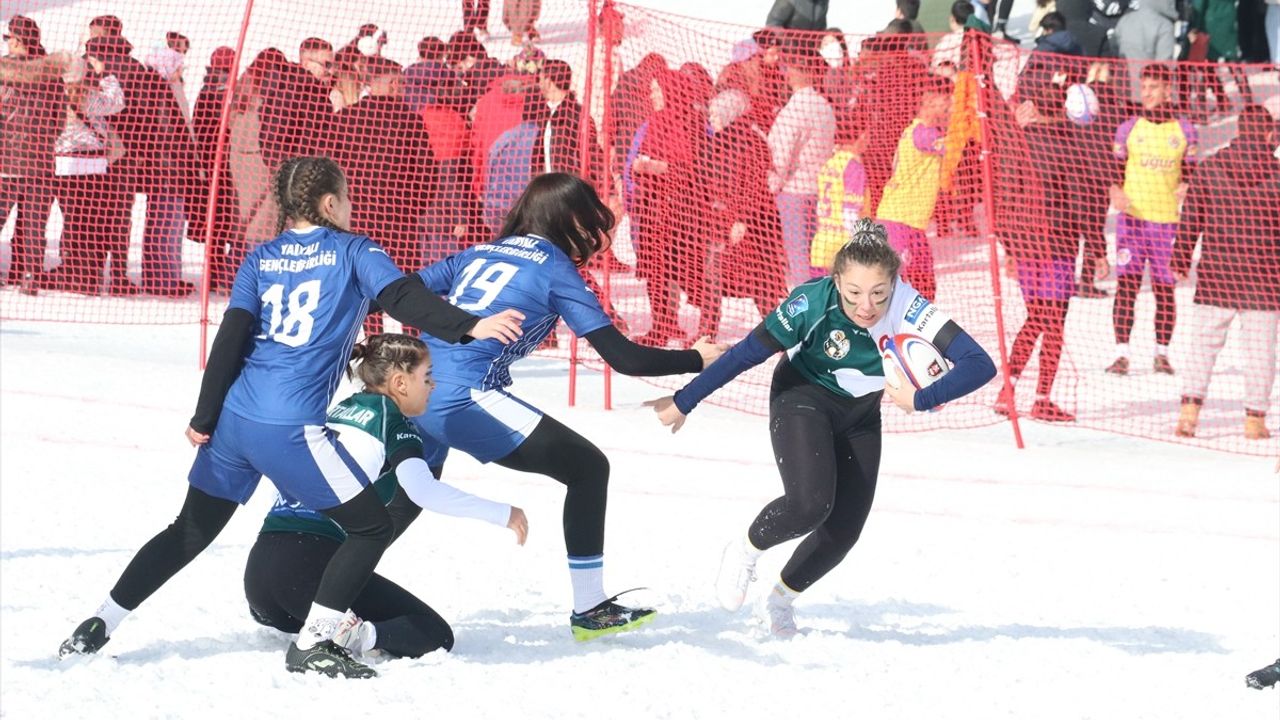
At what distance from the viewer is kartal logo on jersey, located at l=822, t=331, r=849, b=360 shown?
6.13 meters

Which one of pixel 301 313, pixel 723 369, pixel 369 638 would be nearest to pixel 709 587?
pixel 723 369

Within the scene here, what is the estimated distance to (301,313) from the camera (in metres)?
5.50

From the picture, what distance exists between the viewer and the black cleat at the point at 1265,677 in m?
5.80

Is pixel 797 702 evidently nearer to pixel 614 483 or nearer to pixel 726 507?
pixel 726 507

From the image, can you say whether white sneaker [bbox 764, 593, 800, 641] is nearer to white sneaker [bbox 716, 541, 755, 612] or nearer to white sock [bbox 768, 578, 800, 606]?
white sock [bbox 768, 578, 800, 606]

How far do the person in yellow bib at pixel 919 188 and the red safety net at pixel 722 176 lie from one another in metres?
0.02

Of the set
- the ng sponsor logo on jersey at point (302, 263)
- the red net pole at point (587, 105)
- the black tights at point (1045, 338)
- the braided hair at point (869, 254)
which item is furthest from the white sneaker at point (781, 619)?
the black tights at point (1045, 338)

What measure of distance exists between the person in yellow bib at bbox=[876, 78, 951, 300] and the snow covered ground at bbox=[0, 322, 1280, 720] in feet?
4.18

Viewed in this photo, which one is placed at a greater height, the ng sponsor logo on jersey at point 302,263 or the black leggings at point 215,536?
the ng sponsor logo on jersey at point 302,263

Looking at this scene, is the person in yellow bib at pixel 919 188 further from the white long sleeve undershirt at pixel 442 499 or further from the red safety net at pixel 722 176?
the white long sleeve undershirt at pixel 442 499

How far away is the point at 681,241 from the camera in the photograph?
1086cm

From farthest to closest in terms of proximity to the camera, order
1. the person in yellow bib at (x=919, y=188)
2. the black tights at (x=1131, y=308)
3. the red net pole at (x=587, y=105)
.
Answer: the black tights at (x=1131, y=308)
the person in yellow bib at (x=919, y=188)
the red net pole at (x=587, y=105)

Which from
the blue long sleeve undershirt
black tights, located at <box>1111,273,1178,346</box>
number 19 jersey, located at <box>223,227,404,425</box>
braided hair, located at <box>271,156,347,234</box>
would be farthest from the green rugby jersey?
black tights, located at <box>1111,273,1178,346</box>

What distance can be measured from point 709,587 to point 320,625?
6.71ft
